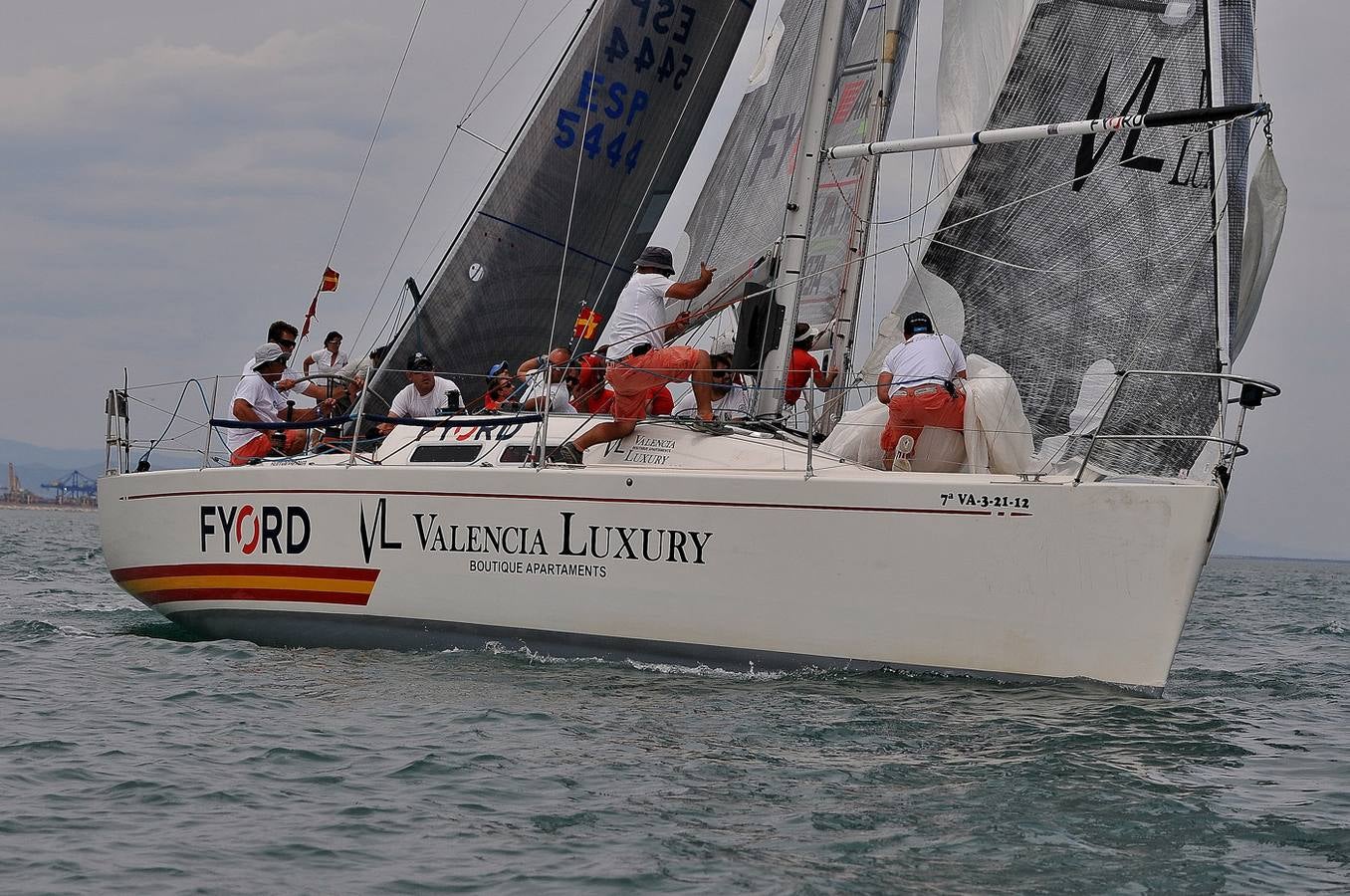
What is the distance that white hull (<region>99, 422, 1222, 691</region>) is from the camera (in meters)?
6.80

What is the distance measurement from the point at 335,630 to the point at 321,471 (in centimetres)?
96

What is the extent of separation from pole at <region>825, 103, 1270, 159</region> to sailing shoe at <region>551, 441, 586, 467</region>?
2.20 meters

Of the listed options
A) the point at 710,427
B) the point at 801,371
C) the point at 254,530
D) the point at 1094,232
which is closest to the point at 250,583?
the point at 254,530

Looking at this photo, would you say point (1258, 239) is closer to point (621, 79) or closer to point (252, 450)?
point (621, 79)

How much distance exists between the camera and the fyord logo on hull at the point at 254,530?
8859 mm

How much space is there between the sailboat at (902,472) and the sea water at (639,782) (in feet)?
0.95

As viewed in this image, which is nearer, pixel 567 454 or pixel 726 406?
pixel 567 454

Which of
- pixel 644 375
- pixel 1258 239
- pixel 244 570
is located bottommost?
pixel 244 570

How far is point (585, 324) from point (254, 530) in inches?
106

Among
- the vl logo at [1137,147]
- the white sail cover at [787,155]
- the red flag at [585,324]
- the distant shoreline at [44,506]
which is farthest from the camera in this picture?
the distant shoreline at [44,506]

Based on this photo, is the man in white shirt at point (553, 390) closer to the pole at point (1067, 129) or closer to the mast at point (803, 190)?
the mast at point (803, 190)

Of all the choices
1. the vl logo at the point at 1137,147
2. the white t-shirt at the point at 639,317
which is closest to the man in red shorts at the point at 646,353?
the white t-shirt at the point at 639,317

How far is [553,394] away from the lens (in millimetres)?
9414

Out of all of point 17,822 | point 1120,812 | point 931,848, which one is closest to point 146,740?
point 17,822
